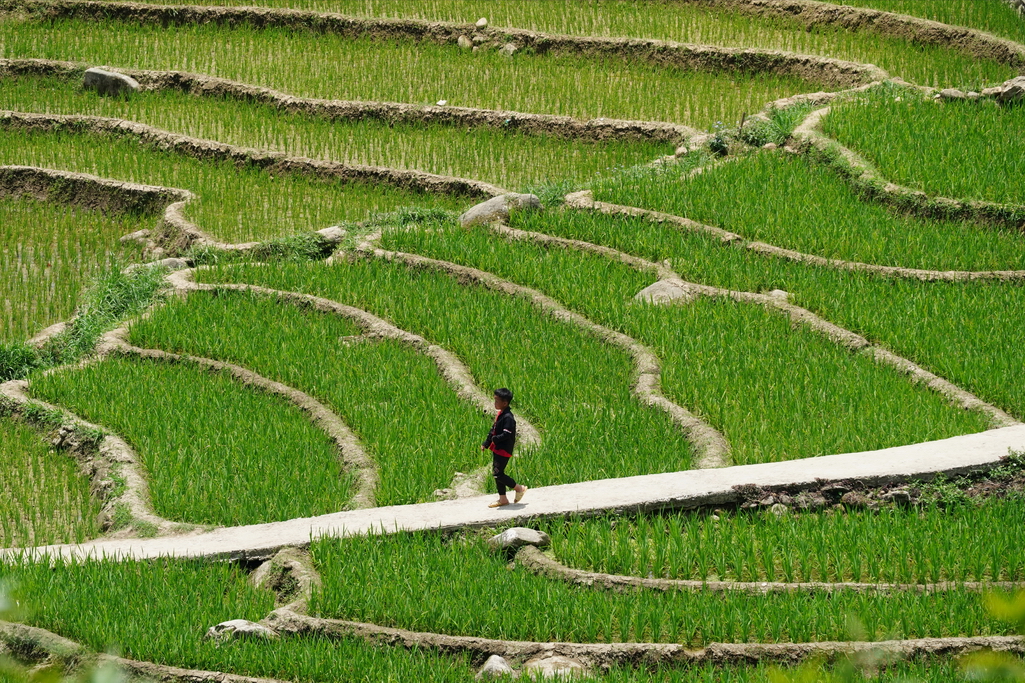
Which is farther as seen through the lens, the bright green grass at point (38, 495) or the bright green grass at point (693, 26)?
the bright green grass at point (693, 26)

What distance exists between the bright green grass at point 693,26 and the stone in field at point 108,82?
282 centimetres

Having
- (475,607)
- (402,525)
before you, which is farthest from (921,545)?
(402,525)

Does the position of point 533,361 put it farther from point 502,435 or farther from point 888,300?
point 888,300

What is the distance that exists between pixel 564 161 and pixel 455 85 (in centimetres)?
252

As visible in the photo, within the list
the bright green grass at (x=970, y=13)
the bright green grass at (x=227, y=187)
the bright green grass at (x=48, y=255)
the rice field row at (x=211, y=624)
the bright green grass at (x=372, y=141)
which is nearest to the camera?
the rice field row at (x=211, y=624)

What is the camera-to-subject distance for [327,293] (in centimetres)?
1004

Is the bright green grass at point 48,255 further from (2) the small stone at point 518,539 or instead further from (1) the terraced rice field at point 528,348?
(2) the small stone at point 518,539

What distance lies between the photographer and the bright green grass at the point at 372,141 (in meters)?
12.9

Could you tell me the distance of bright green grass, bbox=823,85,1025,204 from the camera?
1052 cm

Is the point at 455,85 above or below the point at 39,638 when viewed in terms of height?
above

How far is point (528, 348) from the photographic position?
877 centimetres

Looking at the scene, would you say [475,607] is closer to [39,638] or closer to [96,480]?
[39,638]

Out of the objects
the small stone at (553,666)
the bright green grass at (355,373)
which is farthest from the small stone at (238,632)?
the bright green grass at (355,373)

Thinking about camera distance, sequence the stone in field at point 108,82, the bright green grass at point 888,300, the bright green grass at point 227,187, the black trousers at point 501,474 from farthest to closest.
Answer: the stone in field at point 108,82 → the bright green grass at point 227,187 → the bright green grass at point 888,300 → the black trousers at point 501,474
